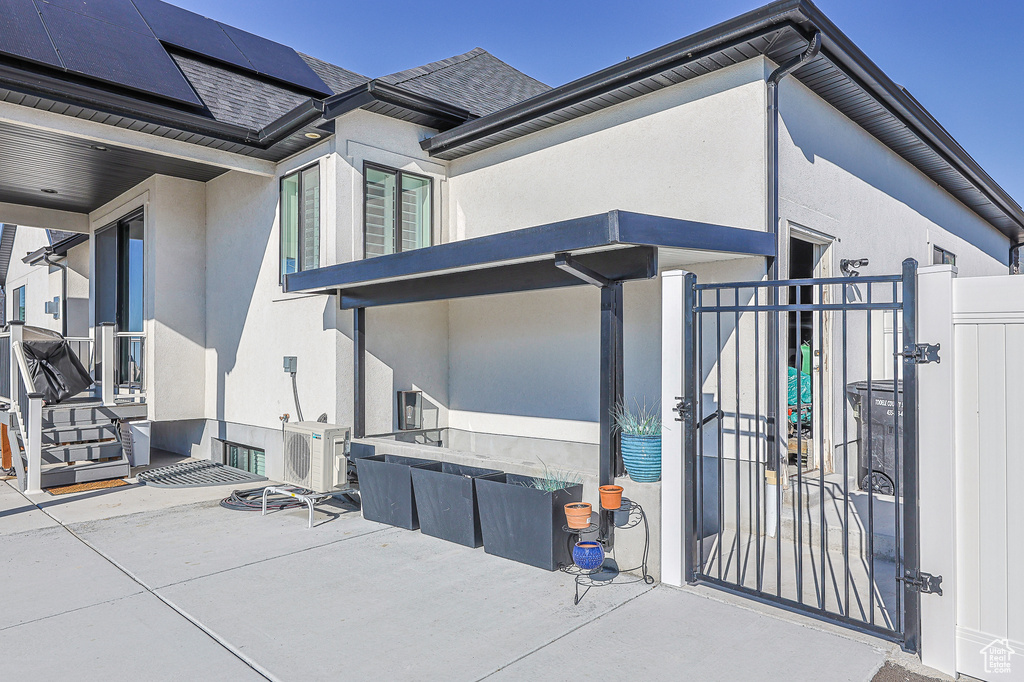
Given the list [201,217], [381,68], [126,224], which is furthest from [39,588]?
[381,68]

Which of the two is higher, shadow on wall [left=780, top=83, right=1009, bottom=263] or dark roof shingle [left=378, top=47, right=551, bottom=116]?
dark roof shingle [left=378, top=47, right=551, bottom=116]

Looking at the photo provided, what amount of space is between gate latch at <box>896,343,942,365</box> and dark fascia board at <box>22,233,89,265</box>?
47.2ft

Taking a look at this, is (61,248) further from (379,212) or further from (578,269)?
(578,269)

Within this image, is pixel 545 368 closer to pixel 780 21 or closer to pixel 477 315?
pixel 477 315

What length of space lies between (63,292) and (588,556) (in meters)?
15.3

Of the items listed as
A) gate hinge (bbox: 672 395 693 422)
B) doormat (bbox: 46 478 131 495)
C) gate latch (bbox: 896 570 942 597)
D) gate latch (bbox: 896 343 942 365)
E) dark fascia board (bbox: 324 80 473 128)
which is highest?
dark fascia board (bbox: 324 80 473 128)

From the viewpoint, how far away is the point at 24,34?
21.9 feet

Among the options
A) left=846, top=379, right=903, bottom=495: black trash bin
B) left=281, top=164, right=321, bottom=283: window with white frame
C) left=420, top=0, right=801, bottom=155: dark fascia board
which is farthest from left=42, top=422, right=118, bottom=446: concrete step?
left=846, top=379, right=903, bottom=495: black trash bin

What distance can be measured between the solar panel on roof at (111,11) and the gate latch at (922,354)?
9664 mm

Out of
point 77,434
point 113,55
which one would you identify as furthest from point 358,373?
point 113,55

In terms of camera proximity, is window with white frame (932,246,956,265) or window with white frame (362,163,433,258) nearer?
window with white frame (362,163,433,258)

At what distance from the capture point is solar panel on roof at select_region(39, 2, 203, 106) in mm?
6914

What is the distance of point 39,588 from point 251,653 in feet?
7.10

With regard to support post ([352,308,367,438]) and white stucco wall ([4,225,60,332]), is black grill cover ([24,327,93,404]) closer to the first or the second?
support post ([352,308,367,438])
